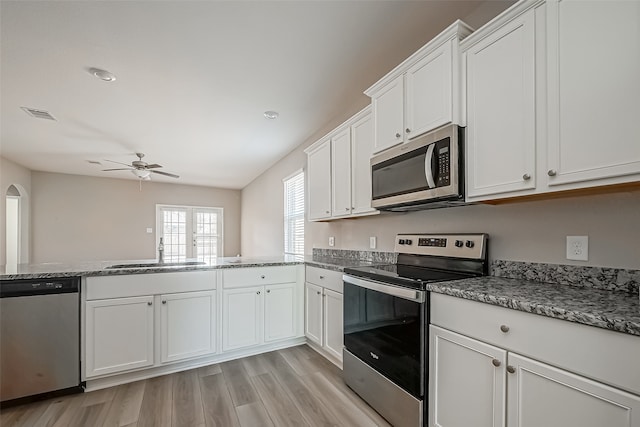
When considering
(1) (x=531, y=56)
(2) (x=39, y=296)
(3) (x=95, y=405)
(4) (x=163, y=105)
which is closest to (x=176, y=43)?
(4) (x=163, y=105)

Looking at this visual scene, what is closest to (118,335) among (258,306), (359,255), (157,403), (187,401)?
(157,403)

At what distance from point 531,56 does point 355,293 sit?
1.70 m

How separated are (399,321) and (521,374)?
0.65 meters

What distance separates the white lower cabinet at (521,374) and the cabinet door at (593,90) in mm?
634

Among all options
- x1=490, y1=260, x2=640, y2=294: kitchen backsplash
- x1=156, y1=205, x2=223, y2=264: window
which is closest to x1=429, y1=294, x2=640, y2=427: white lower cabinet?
x1=490, y1=260, x2=640, y2=294: kitchen backsplash

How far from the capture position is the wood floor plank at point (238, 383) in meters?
2.07

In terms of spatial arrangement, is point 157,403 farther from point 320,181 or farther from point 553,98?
point 553,98

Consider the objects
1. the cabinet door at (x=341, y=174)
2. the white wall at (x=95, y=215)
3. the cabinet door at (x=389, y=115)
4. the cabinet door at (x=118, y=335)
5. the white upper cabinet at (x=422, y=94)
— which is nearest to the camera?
the white upper cabinet at (x=422, y=94)

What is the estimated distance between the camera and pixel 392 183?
6.84 feet

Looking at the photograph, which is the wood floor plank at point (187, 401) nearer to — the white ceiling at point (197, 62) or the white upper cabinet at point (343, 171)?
→ the white upper cabinet at point (343, 171)

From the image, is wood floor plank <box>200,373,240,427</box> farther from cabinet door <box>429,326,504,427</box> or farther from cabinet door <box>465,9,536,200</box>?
cabinet door <box>465,9,536,200</box>

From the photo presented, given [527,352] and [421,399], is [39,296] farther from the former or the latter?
[527,352]

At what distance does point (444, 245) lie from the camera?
6.66 feet

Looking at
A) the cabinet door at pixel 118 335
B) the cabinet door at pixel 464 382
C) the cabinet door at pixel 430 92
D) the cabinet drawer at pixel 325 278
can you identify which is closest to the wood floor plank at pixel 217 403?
the cabinet door at pixel 118 335
